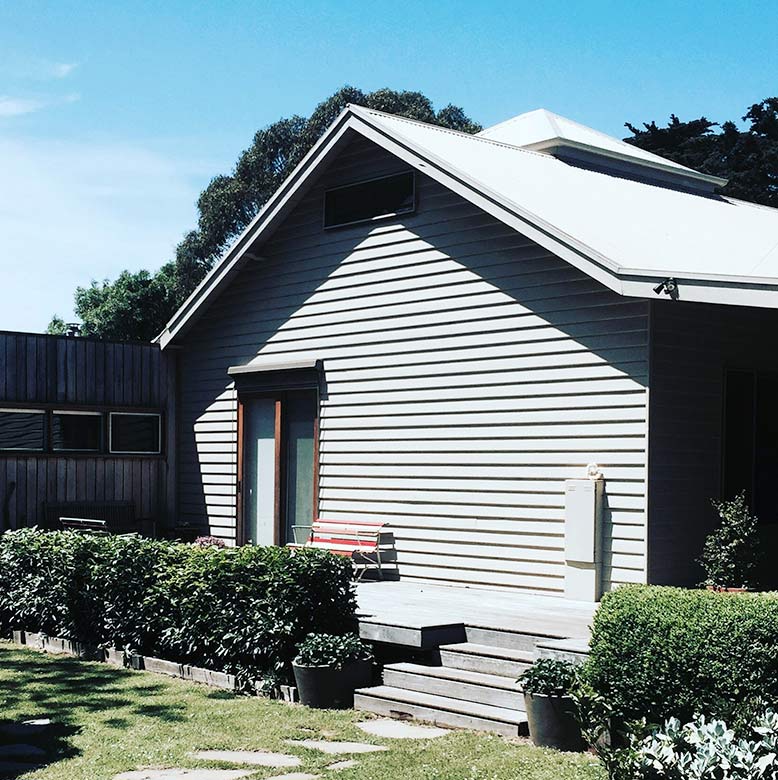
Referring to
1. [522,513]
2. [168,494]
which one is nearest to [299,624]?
[522,513]

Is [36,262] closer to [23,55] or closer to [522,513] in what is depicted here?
[23,55]

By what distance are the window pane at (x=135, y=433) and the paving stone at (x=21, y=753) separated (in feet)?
31.0

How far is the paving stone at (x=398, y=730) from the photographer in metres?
8.34

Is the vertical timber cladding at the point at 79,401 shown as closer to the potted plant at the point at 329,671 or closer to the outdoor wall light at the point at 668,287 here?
the potted plant at the point at 329,671

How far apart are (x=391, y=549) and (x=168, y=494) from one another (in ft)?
16.6

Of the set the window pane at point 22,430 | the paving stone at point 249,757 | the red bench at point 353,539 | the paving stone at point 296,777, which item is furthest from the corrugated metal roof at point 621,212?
the window pane at point 22,430

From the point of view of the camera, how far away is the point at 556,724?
7.83m

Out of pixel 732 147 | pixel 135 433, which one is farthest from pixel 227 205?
pixel 135 433

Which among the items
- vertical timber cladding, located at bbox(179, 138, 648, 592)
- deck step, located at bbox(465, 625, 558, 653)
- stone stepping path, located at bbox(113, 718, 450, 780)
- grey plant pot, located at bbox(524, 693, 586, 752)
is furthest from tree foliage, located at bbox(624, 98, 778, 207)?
grey plant pot, located at bbox(524, 693, 586, 752)

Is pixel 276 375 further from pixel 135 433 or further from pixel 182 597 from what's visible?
pixel 182 597

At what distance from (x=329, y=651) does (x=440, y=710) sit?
1.16m

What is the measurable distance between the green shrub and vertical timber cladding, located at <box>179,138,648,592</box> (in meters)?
3.02

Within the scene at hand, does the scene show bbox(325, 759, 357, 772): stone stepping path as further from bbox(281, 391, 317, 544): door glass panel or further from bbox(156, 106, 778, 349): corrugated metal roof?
bbox(281, 391, 317, 544): door glass panel

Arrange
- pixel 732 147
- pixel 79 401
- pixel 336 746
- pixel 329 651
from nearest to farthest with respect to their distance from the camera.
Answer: pixel 336 746 → pixel 329 651 → pixel 79 401 → pixel 732 147
